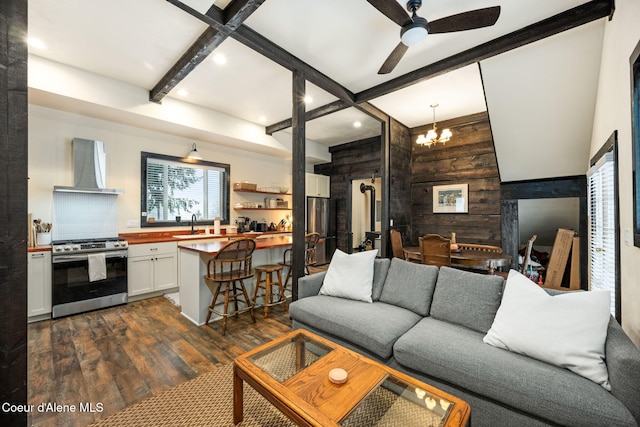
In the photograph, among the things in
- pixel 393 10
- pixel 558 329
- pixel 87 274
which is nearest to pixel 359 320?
pixel 558 329

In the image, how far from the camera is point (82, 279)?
3.29 metres

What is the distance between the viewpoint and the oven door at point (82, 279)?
3148mm

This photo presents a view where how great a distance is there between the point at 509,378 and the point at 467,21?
250 cm

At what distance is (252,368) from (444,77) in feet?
12.7

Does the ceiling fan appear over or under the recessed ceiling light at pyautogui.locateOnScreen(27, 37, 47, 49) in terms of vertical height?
under

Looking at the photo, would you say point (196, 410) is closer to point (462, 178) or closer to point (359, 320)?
point (359, 320)

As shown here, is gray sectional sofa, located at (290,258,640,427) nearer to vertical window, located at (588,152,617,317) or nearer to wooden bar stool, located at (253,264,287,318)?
wooden bar stool, located at (253,264,287,318)

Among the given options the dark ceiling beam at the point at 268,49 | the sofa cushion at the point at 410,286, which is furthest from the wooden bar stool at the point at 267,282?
the dark ceiling beam at the point at 268,49

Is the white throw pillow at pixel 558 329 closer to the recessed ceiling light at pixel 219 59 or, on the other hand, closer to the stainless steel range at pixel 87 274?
the recessed ceiling light at pixel 219 59

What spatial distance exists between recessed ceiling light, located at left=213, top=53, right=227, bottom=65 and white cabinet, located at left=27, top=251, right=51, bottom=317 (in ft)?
10.0

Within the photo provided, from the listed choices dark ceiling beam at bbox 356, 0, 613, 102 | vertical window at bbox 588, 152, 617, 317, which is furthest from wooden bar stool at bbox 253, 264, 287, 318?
vertical window at bbox 588, 152, 617, 317

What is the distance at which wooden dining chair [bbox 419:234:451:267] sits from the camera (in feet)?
10.4

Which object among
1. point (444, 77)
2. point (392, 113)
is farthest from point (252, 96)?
point (444, 77)

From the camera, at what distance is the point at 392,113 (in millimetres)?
4652
